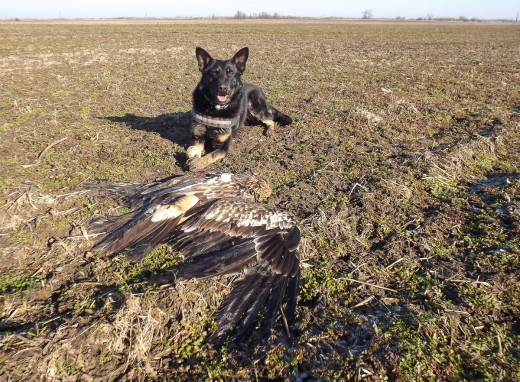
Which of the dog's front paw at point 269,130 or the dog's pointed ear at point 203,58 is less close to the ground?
the dog's pointed ear at point 203,58

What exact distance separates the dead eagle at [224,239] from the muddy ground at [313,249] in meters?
0.14

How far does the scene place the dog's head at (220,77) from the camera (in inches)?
238

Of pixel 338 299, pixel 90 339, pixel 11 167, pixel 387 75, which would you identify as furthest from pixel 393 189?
pixel 387 75

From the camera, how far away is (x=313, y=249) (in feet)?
12.0

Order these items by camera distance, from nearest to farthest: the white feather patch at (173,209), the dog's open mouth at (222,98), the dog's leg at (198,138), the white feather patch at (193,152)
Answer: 1. the white feather patch at (173,209)
2. the white feather patch at (193,152)
3. the dog's leg at (198,138)
4. the dog's open mouth at (222,98)

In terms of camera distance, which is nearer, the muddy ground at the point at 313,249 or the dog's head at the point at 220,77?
the muddy ground at the point at 313,249

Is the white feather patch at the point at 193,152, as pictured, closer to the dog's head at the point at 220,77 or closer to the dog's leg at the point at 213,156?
the dog's leg at the point at 213,156

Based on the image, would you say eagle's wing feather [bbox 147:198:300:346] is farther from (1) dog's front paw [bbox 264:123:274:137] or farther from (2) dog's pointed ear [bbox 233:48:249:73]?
(2) dog's pointed ear [bbox 233:48:249:73]

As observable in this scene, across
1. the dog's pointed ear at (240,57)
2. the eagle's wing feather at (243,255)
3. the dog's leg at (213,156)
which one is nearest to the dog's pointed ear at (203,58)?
the dog's pointed ear at (240,57)

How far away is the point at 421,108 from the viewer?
336 inches

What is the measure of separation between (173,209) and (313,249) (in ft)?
5.25

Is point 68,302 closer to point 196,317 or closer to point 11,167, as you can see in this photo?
point 196,317

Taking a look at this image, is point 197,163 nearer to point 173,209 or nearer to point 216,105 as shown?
point 216,105

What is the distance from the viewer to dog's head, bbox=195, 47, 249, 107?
6.05 m
